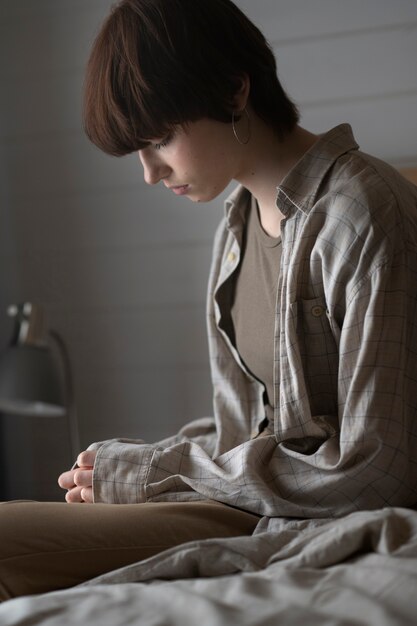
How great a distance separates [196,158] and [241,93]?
0.13m

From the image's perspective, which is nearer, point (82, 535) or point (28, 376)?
point (82, 535)

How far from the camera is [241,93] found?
1381mm

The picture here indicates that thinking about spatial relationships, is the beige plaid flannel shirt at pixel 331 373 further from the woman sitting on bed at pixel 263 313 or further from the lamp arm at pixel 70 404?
the lamp arm at pixel 70 404

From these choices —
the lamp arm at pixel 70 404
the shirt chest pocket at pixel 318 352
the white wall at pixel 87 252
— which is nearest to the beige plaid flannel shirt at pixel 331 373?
the shirt chest pocket at pixel 318 352

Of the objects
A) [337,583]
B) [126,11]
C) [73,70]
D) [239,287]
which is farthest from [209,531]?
[73,70]

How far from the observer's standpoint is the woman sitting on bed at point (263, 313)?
1.18 m

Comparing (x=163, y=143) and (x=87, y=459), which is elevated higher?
(x=163, y=143)

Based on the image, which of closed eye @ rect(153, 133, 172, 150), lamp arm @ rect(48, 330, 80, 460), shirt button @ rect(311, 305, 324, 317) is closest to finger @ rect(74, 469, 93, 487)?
shirt button @ rect(311, 305, 324, 317)

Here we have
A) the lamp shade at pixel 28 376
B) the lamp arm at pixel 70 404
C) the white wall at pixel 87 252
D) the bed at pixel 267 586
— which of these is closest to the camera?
the bed at pixel 267 586

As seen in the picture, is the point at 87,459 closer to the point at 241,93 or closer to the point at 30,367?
the point at 30,367

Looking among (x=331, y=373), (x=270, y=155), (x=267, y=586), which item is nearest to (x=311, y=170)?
(x=270, y=155)

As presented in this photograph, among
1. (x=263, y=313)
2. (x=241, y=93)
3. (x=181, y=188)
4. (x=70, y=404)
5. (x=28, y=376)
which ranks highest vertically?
(x=241, y=93)

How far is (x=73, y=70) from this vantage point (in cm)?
221

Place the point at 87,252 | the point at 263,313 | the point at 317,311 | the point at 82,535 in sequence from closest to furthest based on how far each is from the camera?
the point at 82,535 → the point at 317,311 → the point at 263,313 → the point at 87,252
